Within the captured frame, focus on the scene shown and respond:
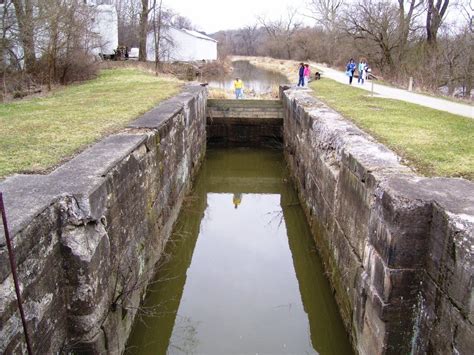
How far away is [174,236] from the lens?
27.0 ft

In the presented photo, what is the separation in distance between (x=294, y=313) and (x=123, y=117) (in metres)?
4.54

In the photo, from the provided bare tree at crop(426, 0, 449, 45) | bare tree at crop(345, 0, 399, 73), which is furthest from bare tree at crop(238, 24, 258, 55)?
bare tree at crop(426, 0, 449, 45)

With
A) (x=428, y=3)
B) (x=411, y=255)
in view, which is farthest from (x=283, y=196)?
(x=428, y=3)

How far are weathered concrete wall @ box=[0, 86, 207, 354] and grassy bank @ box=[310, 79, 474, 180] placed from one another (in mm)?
3293

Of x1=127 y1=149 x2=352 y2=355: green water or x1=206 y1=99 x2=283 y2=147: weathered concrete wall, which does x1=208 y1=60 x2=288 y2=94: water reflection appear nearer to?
x1=206 y1=99 x2=283 y2=147: weathered concrete wall

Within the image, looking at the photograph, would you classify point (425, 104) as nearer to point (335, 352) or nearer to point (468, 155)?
point (468, 155)

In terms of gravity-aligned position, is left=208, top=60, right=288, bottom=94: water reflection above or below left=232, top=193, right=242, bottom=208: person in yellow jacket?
above

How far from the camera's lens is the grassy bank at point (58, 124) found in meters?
5.14

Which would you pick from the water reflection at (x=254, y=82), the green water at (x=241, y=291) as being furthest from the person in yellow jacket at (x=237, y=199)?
the water reflection at (x=254, y=82)

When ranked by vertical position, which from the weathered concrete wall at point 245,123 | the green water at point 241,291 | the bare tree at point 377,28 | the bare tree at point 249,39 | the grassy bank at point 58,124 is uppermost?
the bare tree at point 249,39

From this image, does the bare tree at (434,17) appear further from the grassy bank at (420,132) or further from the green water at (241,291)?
the green water at (241,291)

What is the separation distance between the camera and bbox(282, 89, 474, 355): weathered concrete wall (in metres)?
3.26

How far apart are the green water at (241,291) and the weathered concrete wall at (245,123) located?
5.16 meters

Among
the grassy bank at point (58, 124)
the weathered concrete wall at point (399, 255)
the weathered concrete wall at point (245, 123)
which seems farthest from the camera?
the weathered concrete wall at point (245, 123)
